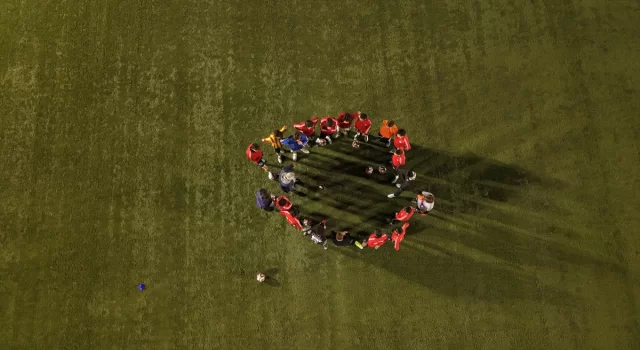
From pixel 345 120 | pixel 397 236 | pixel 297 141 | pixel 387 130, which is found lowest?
pixel 397 236

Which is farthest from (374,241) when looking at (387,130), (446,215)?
(387,130)

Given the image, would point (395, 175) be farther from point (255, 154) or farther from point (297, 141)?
point (255, 154)

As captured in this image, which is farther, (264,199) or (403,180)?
(403,180)

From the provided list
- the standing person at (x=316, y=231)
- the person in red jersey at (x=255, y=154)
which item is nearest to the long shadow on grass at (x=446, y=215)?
the standing person at (x=316, y=231)

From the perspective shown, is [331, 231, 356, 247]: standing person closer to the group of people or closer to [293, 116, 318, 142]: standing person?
Answer: the group of people

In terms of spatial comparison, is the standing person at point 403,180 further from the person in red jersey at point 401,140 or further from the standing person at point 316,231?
the standing person at point 316,231

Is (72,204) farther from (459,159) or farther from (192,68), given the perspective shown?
(459,159)

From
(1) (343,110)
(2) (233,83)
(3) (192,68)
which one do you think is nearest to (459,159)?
(1) (343,110)
